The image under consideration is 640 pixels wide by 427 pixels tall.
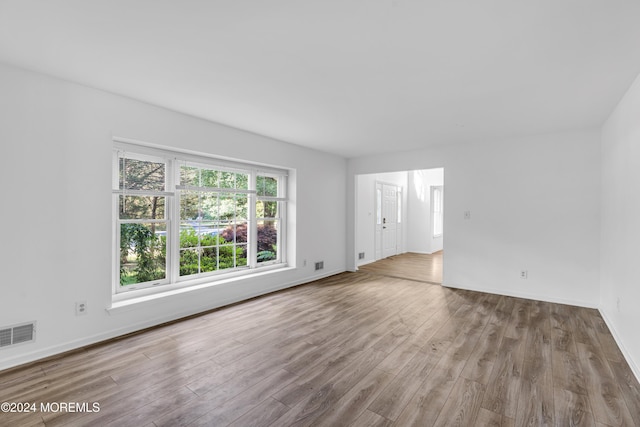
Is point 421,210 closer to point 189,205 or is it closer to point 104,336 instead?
point 189,205

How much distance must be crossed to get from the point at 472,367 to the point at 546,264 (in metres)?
2.84

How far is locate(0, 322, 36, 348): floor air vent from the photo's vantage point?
8.10 ft

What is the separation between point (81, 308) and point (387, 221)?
277 inches

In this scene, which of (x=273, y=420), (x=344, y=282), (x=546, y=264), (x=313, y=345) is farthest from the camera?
(x=344, y=282)

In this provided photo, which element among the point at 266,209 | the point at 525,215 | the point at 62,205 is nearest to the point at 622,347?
the point at 525,215

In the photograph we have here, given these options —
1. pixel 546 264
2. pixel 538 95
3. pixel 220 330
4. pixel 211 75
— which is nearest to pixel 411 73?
pixel 538 95

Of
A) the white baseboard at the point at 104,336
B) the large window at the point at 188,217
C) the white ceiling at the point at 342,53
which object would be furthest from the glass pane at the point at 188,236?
the white ceiling at the point at 342,53

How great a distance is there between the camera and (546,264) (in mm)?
4418

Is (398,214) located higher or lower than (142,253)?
higher

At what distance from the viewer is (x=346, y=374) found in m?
2.44

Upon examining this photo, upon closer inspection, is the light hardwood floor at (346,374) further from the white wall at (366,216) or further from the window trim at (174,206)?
the white wall at (366,216)

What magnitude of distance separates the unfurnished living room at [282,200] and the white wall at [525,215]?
0.03 m

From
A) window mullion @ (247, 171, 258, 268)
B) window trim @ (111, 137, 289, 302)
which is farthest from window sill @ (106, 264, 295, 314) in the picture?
window mullion @ (247, 171, 258, 268)

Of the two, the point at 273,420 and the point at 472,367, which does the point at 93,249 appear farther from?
the point at 472,367
